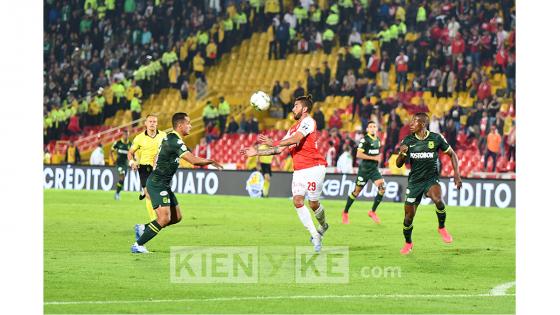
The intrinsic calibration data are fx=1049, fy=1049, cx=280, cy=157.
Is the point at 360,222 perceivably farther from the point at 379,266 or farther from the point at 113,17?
the point at 113,17

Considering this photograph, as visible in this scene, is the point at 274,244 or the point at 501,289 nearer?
the point at 501,289

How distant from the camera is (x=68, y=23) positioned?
4812 centimetres

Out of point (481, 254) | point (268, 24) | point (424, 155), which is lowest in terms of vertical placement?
point (481, 254)

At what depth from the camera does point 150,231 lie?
15.5 meters

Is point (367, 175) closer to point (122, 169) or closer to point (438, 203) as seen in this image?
point (438, 203)

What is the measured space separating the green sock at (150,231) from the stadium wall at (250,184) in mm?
14909

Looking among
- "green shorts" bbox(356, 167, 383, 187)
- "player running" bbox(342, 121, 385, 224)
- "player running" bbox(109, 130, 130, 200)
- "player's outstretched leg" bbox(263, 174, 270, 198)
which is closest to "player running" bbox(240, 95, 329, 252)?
"player running" bbox(342, 121, 385, 224)

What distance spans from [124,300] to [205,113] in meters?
27.8

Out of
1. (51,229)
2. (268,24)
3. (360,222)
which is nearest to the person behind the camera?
(51,229)

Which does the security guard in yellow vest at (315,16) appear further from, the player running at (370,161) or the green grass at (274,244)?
the player running at (370,161)

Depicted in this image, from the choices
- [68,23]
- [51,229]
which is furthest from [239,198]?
[68,23]

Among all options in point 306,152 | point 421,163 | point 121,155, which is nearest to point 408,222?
point 421,163
